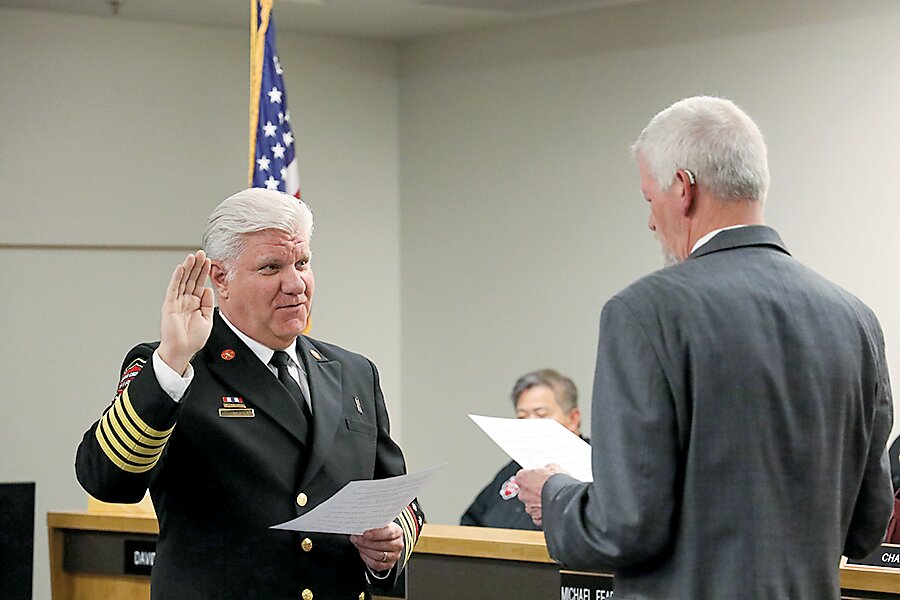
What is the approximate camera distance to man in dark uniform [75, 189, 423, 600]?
2.27 m

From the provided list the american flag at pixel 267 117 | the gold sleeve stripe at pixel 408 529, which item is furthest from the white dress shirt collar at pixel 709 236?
the american flag at pixel 267 117

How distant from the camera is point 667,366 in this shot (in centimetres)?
187

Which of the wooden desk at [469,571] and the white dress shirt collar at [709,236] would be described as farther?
the wooden desk at [469,571]

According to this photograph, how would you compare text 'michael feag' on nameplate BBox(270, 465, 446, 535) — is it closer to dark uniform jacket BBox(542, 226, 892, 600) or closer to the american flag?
dark uniform jacket BBox(542, 226, 892, 600)

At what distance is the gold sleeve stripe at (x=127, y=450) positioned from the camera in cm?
221

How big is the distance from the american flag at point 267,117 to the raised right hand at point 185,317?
9.26ft

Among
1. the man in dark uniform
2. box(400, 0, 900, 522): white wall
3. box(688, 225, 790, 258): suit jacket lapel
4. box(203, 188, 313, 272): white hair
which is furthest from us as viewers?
box(400, 0, 900, 522): white wall

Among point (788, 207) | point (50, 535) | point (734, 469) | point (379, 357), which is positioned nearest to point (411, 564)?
point (50, 535)

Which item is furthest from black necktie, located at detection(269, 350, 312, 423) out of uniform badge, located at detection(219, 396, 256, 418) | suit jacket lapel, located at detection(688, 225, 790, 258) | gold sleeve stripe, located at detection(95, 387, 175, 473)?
suit jacket lapel, located at detection(688, 225, 790, 258)

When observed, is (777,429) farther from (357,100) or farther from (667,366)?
(357,100)

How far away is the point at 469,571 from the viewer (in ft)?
11.0

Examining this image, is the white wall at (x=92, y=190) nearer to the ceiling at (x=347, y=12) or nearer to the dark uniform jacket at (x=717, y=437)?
the ceiling at (x=347, y=12)

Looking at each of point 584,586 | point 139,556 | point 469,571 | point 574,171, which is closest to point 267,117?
point 574,171

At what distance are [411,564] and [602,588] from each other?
1.83ft
